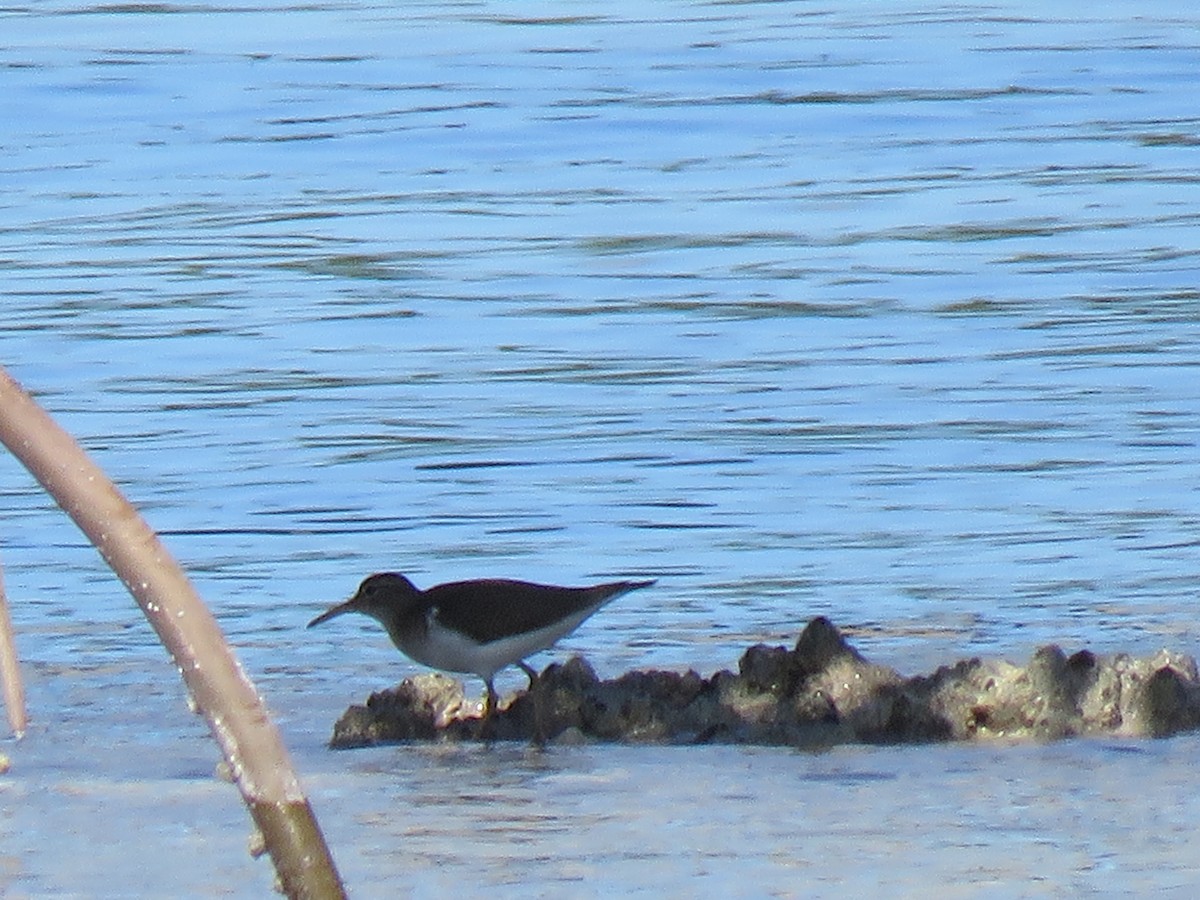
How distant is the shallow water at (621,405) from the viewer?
5.51 metres

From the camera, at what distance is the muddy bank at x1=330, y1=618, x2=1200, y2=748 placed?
6.02m

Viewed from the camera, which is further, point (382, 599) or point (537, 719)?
point (382, 599)

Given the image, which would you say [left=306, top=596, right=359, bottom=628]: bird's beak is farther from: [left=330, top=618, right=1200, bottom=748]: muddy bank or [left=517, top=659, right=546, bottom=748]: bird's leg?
[left=517, top=659, right=546, bottom=748]: bird's leg

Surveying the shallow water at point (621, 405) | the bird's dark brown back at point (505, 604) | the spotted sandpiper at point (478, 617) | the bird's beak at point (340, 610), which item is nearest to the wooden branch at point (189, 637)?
the shallow water at point (621, 405)

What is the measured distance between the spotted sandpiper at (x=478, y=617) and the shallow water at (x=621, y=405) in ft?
0.70

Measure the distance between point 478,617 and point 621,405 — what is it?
12.9 feet

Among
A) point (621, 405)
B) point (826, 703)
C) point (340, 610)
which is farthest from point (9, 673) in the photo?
point (621, 405)

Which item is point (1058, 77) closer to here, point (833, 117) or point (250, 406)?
point (833, 117)

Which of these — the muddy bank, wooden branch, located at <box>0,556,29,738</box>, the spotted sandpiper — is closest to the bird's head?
the spotted sandpiper

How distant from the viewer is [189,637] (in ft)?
3.37

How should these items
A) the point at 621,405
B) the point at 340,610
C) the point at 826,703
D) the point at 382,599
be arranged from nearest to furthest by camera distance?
the point at 826,703 → the point at 382,599 → the point at 340,610 → the point at 621,405

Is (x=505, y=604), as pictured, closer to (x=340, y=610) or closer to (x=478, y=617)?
Answer: (x=478, y=617)

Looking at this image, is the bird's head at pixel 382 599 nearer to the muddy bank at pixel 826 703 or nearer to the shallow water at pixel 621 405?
the shallow water at pixel 621 405

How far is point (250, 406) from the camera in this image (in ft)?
36.4
